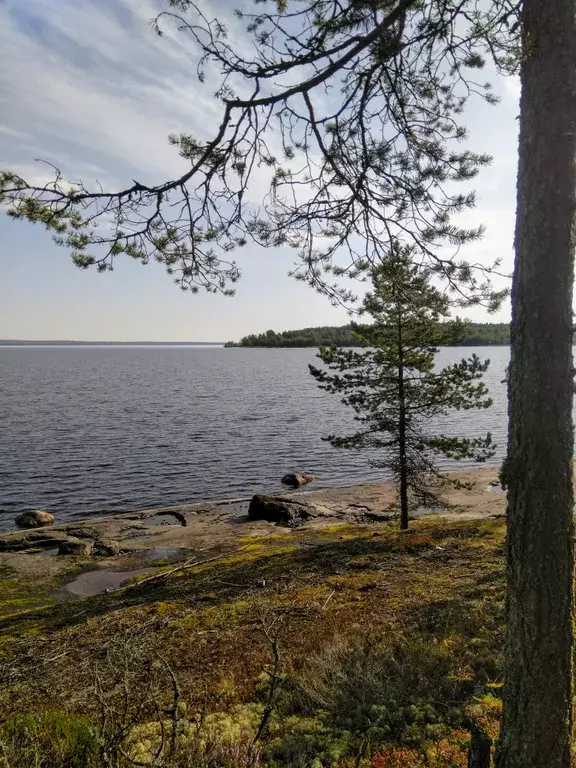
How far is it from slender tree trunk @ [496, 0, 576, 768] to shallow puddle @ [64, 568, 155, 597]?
1291cm

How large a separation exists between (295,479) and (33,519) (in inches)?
510

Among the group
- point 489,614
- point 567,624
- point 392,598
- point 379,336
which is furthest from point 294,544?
point 567,624

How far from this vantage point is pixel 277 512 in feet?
71.0

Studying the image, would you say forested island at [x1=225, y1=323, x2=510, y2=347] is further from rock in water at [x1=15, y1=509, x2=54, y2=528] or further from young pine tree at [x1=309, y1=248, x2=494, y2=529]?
rock in water at [x1=15, y1=509, x2=54, y2=528]

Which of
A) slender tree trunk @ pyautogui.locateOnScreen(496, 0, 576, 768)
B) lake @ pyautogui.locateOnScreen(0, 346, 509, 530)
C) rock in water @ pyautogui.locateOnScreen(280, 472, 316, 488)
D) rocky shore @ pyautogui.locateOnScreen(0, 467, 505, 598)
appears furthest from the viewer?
rock in water @ pyautogui.locateOnScreen(280, 472, 316, 488)

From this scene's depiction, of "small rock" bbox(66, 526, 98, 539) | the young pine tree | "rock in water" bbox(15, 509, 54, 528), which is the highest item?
the young pine tree

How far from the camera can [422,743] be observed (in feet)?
13.5

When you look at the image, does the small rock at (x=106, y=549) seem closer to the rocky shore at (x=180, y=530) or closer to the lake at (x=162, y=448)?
the rocky shore at (x=180, y=530)

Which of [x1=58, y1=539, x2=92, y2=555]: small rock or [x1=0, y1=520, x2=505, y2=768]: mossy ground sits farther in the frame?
[x1=58, y1=539, x2=92, y2=555]: small rock

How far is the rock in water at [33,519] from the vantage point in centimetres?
2064

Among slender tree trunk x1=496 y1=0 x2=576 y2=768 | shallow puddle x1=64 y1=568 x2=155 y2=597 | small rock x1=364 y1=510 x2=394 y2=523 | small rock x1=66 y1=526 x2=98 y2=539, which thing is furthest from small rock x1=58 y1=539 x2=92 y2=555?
slender tree trunk x1=496 y1=0 x2=576 y2=768

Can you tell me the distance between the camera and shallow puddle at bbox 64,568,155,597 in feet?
45.8

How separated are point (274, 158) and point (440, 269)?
2.26 metres

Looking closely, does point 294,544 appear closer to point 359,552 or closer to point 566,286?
point 359,552
